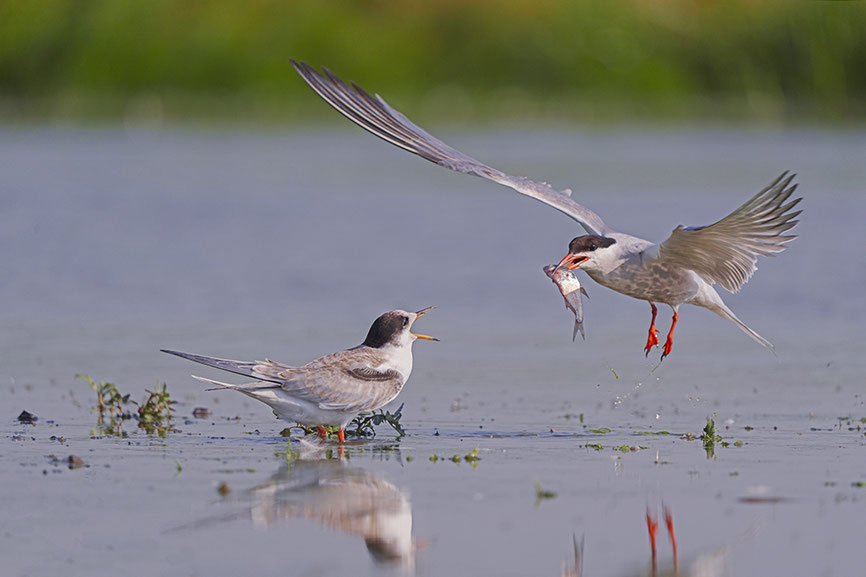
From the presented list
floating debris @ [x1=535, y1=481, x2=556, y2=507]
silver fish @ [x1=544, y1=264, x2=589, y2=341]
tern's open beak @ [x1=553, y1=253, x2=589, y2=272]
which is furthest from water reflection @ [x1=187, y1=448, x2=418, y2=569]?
tern's open beak @ [x1=553, y1=253, x2=589, y2=272]

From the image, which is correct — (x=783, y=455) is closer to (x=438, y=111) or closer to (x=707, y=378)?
(x=707, y=378)

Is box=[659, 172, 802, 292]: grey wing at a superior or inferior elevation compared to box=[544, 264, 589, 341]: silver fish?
superior

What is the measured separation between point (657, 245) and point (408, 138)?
1708mm

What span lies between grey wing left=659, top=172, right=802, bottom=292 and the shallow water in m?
0.82

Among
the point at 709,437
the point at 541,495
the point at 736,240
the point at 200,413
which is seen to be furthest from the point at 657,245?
the point at 200,413

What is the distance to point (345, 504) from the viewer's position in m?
6.70

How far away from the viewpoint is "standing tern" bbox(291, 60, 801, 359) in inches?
323

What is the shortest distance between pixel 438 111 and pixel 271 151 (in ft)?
21.0

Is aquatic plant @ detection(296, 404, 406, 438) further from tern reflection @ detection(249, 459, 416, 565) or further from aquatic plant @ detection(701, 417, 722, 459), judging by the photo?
aquatic plant @ detection(701, 417, 722, 459)

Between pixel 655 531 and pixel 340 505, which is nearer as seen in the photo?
pixel 655 531

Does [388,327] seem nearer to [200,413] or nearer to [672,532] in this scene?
[200,413]

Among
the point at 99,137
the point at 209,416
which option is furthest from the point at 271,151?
the point at 209,416

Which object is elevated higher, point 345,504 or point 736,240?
point 736,240

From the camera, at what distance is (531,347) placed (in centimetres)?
1109
